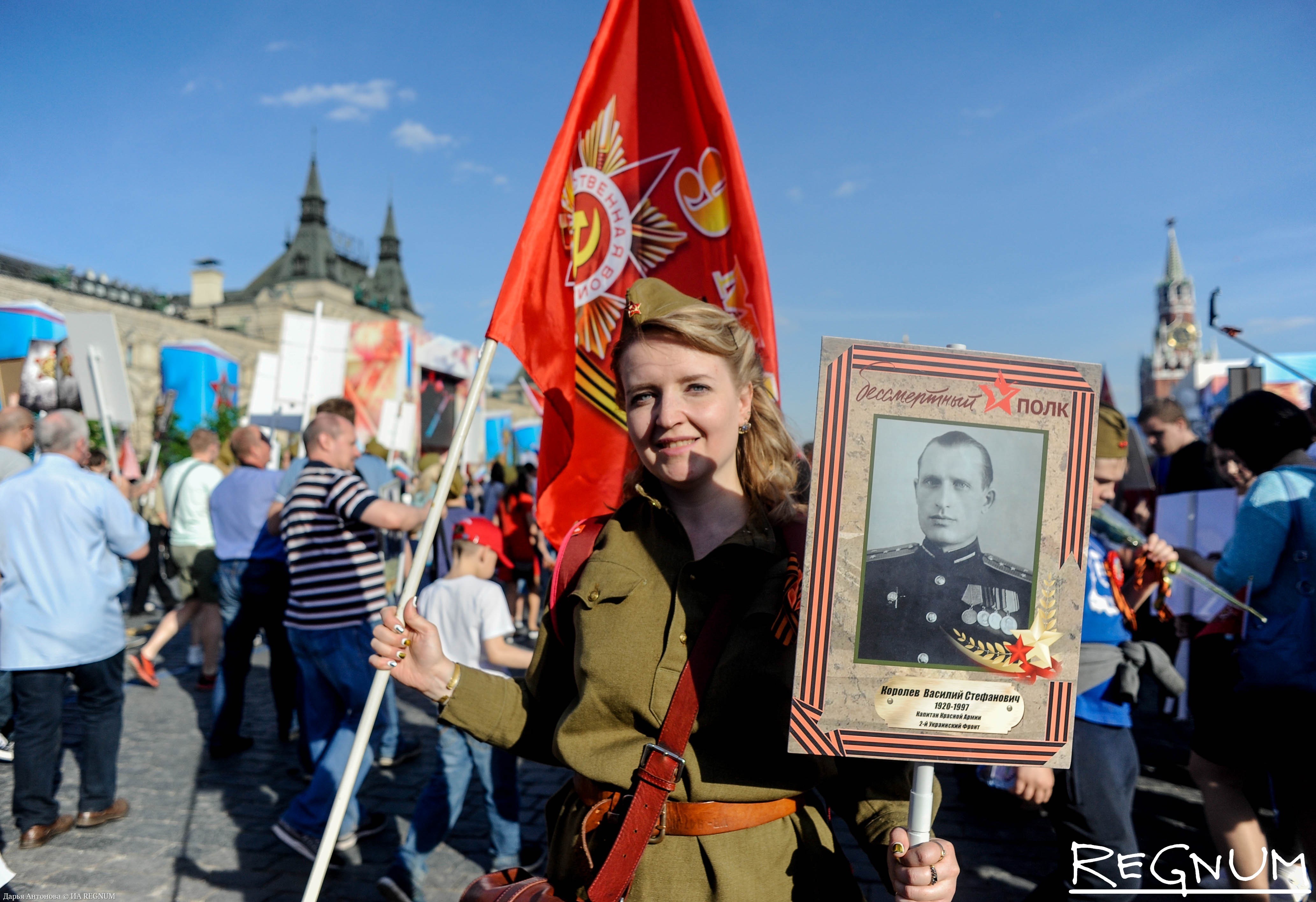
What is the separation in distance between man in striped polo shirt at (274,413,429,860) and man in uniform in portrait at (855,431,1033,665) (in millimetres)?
3218

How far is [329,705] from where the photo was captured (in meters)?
4.49

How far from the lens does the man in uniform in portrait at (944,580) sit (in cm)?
137

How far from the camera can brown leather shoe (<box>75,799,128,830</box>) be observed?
14.8 feet

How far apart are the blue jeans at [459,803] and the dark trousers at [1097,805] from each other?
7.14ft

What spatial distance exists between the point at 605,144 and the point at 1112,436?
2.13m

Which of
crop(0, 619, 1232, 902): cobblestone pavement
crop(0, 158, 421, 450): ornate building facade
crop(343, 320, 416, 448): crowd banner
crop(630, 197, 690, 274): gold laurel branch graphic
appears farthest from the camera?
crop(0, 158, 421, 450): ornate building facade

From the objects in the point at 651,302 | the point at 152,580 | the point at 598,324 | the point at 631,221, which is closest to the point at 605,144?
the point at 631,221

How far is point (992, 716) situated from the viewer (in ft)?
4.53

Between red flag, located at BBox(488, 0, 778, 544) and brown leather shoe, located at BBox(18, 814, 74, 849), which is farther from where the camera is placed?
brown leather shoe, located at BBox(18, 814, 74, 849)

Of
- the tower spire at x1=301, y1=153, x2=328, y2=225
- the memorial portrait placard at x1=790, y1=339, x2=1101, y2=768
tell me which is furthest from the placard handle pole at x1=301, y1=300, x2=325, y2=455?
the tower spire at x1=301, y1=153, x2=328, y2=225

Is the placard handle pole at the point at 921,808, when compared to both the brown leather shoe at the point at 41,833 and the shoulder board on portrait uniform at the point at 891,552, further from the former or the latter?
the brown leather shoe at the point at 41,833

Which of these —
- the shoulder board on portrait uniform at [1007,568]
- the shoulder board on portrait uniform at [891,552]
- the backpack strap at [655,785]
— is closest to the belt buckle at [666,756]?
the backpack strap at [655,785]

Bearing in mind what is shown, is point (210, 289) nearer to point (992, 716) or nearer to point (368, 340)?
point (368, 340)

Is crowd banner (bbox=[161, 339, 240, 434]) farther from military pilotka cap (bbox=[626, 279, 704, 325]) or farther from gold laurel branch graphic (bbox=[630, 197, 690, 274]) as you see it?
military pilotka cap (bbox=[626, 279, 704, 325])
